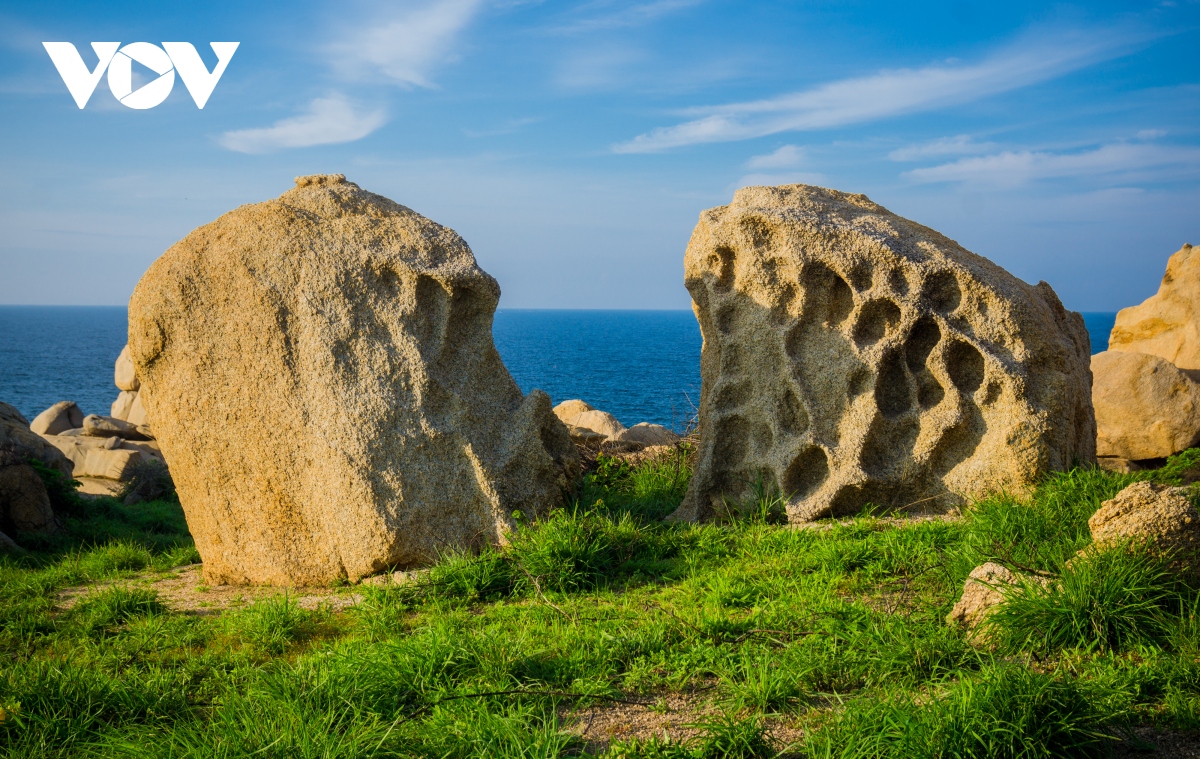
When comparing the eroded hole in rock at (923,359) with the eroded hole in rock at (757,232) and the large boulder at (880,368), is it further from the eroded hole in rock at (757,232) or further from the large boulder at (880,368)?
the eroded hole in rock at (757,232)

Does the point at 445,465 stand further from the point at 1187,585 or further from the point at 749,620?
the point at 1187,585

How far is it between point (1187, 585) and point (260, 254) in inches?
231

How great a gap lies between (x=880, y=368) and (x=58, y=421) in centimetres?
1536

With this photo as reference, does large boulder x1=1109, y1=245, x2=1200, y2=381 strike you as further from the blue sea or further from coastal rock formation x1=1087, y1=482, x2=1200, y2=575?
coastal rock formation x1=1087, y1=482, x2=1200, y2=575

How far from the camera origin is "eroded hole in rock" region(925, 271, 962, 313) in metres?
6.77

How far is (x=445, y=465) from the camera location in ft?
20.0

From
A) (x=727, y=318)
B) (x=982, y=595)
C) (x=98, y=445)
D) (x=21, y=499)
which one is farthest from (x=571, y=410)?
(x=982, y=595)

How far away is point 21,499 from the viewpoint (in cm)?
773

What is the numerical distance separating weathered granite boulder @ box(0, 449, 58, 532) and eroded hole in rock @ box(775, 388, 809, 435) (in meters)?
6.42

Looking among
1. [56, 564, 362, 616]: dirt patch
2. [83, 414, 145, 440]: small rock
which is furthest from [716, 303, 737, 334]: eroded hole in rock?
[83, 414, 145, 440]: small rock

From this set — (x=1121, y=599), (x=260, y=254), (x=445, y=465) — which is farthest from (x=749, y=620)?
(x=260, y=254)

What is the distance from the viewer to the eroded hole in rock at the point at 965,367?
675cm

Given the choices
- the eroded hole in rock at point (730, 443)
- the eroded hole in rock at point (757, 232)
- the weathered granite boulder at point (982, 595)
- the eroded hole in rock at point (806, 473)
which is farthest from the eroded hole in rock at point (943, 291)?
the weathered granite boulder at point (982, 595)

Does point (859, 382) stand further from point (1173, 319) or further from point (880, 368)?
point (1173, 319)
